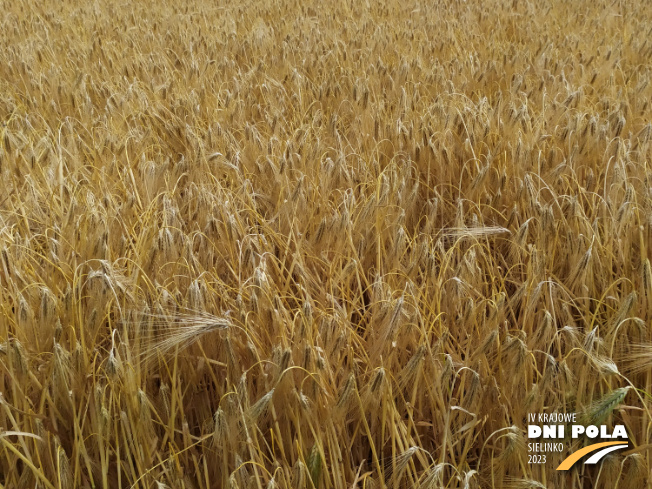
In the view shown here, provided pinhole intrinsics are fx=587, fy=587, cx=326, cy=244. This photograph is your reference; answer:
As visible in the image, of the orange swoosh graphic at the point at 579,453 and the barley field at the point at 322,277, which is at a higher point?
the barley field at the point at 322,277

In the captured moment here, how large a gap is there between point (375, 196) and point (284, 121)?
80 centimetres

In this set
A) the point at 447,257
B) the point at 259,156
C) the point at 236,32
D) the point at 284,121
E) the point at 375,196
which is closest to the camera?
the point at 447,257

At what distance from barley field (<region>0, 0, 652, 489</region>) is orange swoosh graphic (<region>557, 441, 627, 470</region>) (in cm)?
2

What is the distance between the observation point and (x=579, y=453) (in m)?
0.86

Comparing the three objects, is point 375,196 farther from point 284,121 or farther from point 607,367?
point 284,121

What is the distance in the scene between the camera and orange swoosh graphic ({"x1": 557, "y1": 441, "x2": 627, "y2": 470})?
0.85 m

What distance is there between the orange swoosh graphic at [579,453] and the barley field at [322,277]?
2 centimetres

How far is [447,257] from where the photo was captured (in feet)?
3.95

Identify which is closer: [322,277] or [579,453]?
[579,453]

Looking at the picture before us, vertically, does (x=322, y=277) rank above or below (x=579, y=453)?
above

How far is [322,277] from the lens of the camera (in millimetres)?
1345

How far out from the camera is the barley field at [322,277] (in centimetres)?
86

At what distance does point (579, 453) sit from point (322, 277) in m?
0.66

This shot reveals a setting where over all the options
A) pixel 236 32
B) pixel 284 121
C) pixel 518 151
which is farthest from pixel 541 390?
pixel 236 32
